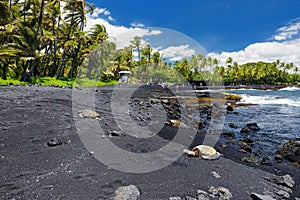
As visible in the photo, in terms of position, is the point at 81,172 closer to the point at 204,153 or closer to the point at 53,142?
the point at 53,142

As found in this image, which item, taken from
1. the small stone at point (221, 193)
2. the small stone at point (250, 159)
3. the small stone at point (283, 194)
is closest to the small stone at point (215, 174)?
the small stone at point (221, 193)

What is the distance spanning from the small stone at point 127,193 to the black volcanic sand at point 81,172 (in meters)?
0.09

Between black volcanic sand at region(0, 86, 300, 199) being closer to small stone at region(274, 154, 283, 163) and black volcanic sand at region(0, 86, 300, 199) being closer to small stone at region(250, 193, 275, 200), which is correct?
small stone at region(250, 193, 275, 200)

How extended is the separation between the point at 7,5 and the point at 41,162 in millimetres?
24192

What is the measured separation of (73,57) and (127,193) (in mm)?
36649

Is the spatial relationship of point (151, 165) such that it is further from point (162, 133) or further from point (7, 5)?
point (7, 5)

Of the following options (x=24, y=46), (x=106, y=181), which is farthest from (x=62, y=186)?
(x=24, y=46)

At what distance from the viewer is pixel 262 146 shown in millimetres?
6953

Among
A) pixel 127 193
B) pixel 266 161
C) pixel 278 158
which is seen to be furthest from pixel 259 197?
pixel 278 158

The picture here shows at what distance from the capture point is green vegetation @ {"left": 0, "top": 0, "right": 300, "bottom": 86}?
68.1ft

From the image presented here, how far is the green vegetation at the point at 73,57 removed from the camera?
20.8 metres

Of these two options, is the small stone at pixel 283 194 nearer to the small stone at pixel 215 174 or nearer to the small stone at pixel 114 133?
the small stone at pixel 215 174

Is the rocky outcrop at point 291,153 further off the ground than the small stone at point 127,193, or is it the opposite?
the small stone at point 127,193

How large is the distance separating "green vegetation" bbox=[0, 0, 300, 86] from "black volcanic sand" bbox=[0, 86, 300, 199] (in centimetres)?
729
